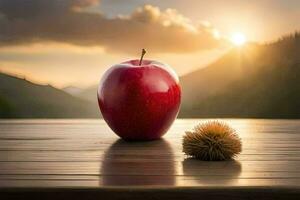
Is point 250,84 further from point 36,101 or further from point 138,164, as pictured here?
point 138,164

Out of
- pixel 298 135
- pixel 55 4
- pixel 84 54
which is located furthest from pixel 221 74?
pixel 298 135

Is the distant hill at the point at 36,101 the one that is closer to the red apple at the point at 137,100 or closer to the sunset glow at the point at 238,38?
the sunset glow at the point at 238,38

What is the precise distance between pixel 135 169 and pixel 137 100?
404 millimetres

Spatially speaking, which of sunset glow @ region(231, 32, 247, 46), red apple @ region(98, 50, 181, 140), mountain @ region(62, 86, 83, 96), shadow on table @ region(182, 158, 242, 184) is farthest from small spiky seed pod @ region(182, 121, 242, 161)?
mountain @ region(62, 86, 83, 96)

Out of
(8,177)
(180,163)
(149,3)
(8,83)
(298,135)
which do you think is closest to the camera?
(8,177)

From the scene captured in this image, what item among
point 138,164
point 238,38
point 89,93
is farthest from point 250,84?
point 138,164

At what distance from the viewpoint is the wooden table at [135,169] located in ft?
2.23

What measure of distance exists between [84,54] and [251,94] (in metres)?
0.99

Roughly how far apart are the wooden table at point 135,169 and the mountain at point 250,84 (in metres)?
2.02

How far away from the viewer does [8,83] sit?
3422 millimetres

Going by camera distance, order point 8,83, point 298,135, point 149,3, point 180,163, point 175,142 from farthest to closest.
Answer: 1. point 8,83
2. point 149,3
3. point 298,135
4. point 175,142
5. point 180,163

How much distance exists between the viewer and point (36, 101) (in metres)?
3.47

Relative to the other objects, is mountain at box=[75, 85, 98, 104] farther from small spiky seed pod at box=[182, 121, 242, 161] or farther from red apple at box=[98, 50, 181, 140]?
small spiky seed pod at box=[182, 121, 242, 161]

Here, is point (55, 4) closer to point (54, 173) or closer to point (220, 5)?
point (220, 5)
